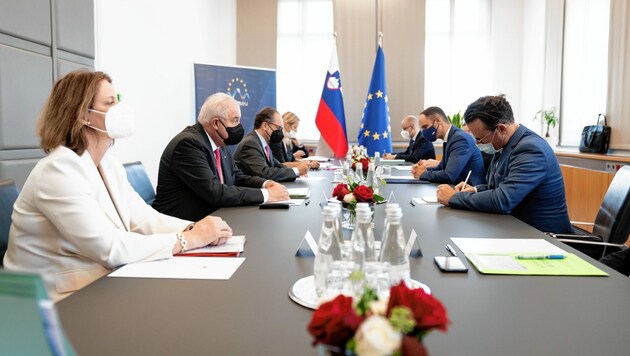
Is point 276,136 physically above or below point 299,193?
above

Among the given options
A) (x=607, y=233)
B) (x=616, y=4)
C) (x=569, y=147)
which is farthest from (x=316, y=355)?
(x=569, y=147)

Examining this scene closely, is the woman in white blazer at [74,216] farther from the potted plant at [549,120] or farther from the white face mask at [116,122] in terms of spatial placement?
the potted plant at [549,120]

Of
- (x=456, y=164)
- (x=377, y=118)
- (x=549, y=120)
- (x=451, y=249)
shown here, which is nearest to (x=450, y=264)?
(x=451, y=249)

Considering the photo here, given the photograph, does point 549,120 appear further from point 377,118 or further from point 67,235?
Result: point 67,235

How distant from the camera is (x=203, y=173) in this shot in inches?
105

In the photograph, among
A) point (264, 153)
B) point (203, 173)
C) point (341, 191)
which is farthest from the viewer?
point (264, 153)

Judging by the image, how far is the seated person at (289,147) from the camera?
18.8ft

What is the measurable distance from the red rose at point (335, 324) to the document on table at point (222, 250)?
1.03 m

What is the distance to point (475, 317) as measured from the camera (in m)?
1.04

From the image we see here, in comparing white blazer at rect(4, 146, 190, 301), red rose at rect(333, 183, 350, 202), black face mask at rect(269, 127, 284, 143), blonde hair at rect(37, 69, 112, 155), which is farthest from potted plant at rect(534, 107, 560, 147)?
white blazer at rect(4, 146, 190, 301)

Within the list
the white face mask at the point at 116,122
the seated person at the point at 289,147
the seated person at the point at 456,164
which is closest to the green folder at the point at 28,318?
the white face mask at the point at 116,122

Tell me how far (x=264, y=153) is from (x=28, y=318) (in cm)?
394

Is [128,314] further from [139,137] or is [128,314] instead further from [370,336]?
[139,137]

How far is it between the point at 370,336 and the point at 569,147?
6846mm
